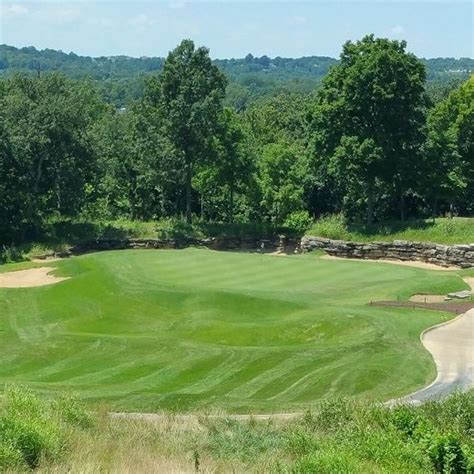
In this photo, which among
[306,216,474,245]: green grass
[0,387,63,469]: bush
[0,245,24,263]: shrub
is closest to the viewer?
[0,387,63,469]: bush

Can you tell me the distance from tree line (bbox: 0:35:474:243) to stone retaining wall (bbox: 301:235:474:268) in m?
4.22

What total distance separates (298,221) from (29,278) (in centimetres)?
2448

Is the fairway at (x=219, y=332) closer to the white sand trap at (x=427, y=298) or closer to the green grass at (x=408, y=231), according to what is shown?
the white sand trap at (x=427, y=298)

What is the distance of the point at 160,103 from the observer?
56562 millimetres

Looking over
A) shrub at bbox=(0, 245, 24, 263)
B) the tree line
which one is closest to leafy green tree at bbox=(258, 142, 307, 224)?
the tree line

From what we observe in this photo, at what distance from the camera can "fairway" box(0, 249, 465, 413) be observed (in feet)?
70.5

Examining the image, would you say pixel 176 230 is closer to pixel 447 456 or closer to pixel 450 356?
pixel 450 356

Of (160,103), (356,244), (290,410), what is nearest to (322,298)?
(290,410)

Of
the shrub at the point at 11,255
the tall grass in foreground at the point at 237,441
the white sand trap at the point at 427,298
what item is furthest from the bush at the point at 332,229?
the tall grass in foreground at the point at 237,441

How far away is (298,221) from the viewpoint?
2416 inches

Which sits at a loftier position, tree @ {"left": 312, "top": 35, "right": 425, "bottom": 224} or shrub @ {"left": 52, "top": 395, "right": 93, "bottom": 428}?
tree @ {"left": 312, "top": 35, "right": 425, "bottom": 224}

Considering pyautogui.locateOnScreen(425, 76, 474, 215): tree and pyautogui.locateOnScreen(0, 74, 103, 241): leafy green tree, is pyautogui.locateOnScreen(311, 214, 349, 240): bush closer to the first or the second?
pyautogui.locateOnScreen(425, 76, 474, 215): tree

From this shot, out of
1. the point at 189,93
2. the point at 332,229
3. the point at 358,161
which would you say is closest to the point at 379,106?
the point at 358,161

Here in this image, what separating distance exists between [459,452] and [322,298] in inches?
820
